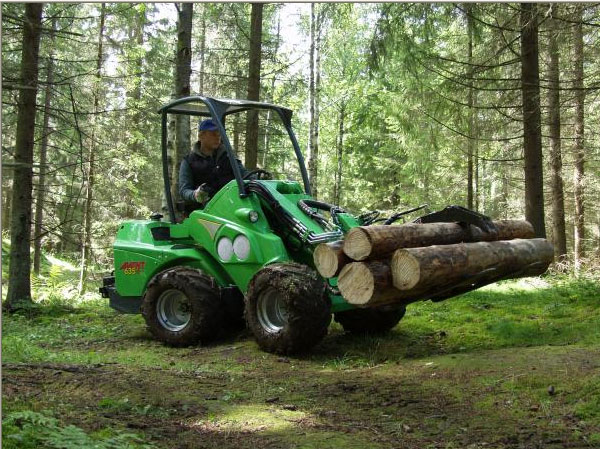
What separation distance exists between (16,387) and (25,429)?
1235mm

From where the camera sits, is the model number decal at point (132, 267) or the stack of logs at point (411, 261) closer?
the stack of logs at point (411, 261)

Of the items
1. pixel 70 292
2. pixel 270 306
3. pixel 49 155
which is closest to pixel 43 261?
pixel 49 155

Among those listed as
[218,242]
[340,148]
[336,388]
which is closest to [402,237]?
[336,388]

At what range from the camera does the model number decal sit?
7134 mm

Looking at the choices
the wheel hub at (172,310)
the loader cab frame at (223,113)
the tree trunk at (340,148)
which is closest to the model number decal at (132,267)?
the wheel hub at (172,310)

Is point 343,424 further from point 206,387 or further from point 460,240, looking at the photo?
point 460,240

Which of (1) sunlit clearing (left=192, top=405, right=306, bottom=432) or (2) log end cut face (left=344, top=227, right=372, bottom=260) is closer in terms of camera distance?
(1) sunlit clearing (left=192, top=405, right=306, bottom=432)

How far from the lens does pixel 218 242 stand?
21.4 ft

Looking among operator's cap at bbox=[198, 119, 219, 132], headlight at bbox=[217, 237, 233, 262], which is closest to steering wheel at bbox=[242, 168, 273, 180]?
operator's cap at bbox=[198, 119, 219, 132]

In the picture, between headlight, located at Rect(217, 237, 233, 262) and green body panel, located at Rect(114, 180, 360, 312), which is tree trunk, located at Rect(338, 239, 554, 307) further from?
headlight, located at Rect(217, 237, 233, 262)

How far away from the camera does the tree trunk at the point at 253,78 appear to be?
1155cm

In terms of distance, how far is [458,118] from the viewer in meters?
11.3

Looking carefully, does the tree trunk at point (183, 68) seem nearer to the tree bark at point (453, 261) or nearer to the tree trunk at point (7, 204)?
the tree bark at point (453, 261)

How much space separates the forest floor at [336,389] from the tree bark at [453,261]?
2.47 feet
